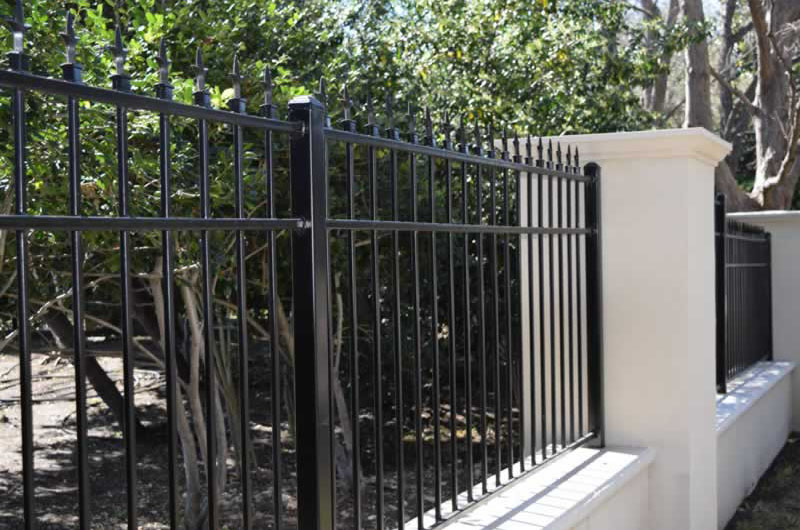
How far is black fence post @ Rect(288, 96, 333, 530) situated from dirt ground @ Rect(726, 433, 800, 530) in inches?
176

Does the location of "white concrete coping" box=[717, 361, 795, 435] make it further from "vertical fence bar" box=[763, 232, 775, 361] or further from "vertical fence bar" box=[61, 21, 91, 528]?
"vertical fence bar" box=[61, 21, 91, 528]

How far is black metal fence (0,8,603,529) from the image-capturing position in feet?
7.16

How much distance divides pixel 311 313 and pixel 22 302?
0.98 metres

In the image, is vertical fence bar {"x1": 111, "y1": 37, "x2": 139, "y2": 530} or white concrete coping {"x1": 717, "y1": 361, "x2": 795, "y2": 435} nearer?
vertical fence bar {"x1": 111, "y1": 37, "x2": 139, "y2": 530}

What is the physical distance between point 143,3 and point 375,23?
4.55 metres

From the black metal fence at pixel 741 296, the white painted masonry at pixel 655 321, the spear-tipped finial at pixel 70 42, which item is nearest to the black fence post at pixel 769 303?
the black metal fence at pixel 741 296

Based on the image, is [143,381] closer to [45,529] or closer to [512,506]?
[45,529]

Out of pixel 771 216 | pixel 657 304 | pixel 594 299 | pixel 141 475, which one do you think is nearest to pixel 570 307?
pixel 594 299

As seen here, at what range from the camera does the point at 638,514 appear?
4.85m

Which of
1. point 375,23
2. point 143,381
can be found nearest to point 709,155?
point 375,23

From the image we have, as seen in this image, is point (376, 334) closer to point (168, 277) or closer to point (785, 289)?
point (168, 277)

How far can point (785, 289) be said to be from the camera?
9930 millimetres

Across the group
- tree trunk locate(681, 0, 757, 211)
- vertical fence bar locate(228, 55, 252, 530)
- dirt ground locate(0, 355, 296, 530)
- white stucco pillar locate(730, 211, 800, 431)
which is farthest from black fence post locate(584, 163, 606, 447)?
tree trunk locate(681, 0, 757, 211)

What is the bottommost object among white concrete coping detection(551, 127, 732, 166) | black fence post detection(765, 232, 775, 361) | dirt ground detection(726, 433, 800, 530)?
dirt ground detection(726, 433, 800, 530)
